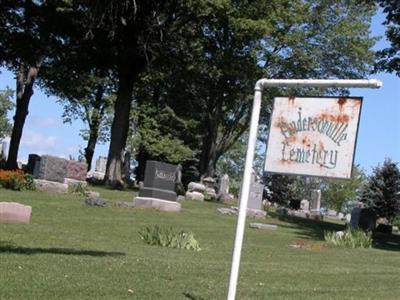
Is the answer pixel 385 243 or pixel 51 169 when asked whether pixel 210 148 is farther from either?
pixel 385 243

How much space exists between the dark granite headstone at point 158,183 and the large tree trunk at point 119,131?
21.7 feet

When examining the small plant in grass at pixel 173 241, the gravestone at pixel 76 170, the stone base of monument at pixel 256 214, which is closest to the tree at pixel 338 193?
the stone base of monument at pixel 256 214

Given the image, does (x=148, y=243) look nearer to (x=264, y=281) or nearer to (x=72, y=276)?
(x=264, y=281)

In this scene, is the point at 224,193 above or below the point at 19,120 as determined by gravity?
below

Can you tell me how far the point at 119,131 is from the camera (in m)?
35.4

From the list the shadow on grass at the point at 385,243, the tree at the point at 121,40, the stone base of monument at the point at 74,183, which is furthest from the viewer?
the tree at the point at 121,40

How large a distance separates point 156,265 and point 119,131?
24.6 metres

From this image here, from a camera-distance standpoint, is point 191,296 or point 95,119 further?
point 95,119

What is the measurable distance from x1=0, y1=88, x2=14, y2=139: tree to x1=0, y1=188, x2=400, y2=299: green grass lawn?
63.5 meters

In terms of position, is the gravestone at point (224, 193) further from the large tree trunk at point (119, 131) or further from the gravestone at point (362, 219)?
the gravestone at point (362, 219)

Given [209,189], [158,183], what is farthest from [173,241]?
[209,189]

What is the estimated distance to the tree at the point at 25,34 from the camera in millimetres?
35844

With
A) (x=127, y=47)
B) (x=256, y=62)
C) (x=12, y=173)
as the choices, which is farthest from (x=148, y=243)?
(x=256, y=62)

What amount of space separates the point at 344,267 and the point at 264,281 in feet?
14.2
